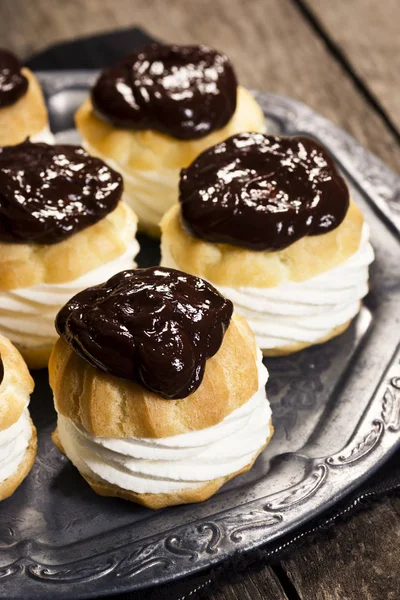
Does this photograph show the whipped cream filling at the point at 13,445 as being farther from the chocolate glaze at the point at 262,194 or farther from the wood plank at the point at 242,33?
the wood plank at the point at 242,33

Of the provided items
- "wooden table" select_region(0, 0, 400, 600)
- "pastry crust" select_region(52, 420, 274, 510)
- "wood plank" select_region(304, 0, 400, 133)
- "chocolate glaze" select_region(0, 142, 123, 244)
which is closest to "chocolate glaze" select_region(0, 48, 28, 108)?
"chocolate glaze" select_region(0, 142, 123, 244)

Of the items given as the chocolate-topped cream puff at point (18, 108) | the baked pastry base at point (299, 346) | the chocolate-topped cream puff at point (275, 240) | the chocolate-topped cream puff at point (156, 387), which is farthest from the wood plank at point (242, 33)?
the chocolate-topped cream puff at point (156, 387)

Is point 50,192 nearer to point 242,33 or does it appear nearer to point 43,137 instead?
point 43,137

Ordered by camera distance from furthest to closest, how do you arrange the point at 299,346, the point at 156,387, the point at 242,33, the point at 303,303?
1. the point at 242,33
2. the point at 299,346
3. the point at 303,303
4. the point at 156,387

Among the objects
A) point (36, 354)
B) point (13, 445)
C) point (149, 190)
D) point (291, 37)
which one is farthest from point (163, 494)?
point (291, 37)

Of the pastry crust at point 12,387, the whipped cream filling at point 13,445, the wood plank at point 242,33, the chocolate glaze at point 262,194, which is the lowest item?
the wood plank at point 242,33

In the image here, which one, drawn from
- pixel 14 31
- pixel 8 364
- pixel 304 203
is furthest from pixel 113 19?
pixel 8 364
